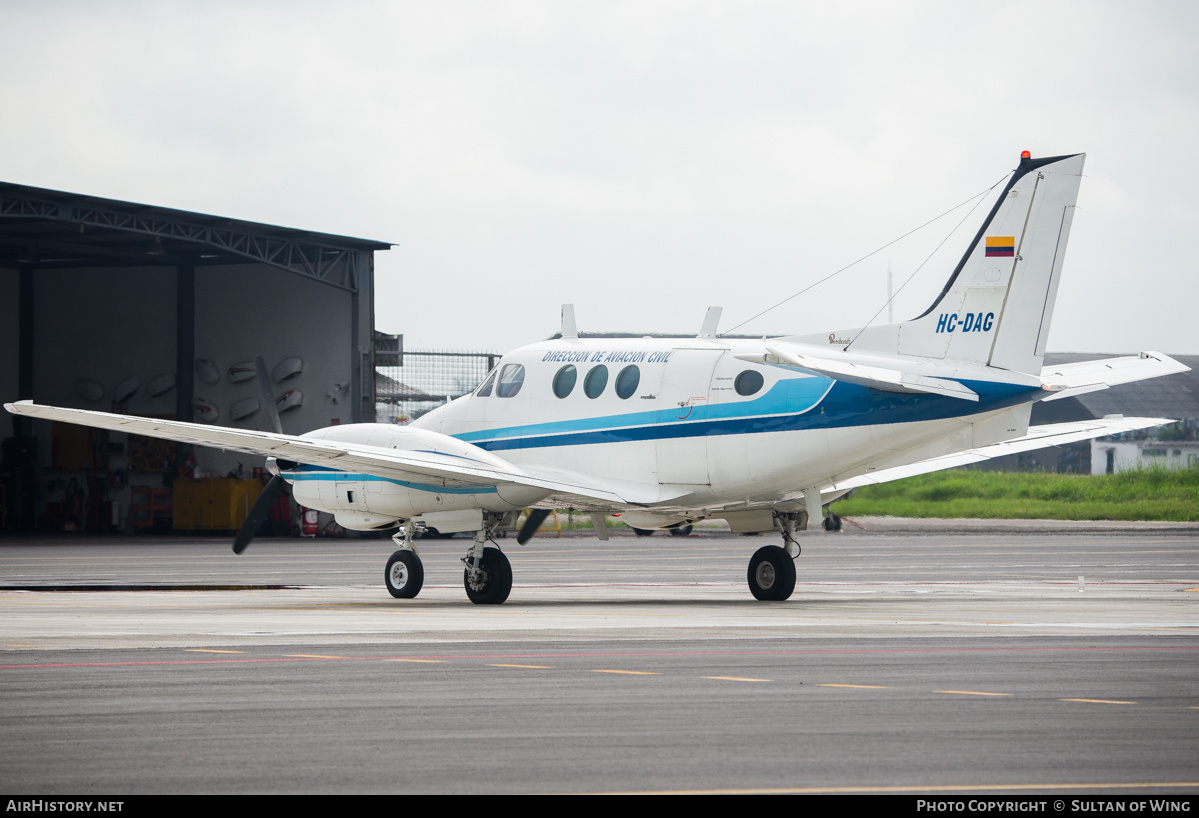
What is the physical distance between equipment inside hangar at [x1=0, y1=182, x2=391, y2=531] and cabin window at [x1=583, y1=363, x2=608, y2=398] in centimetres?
2848

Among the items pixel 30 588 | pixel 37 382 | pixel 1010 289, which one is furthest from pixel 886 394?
pixel 37 382

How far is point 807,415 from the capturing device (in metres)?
18.8

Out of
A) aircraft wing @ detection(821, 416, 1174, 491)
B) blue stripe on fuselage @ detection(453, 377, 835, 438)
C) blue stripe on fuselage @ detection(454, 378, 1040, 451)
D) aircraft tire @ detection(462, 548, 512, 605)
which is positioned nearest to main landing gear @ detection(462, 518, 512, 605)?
aircraft tire @ detection(462, 548, 512, 605)

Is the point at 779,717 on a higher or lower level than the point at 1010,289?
lower

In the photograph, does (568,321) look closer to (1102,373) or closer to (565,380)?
(565,380)

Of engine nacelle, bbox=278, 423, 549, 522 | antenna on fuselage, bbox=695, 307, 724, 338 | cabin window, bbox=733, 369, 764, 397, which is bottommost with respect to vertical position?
engine nacelle, bbox=278, 423, 549, 522

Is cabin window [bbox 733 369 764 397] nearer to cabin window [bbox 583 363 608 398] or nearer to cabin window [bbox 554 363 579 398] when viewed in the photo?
cabin window [bbox 583 363 608 398]

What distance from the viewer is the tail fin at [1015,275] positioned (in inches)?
701

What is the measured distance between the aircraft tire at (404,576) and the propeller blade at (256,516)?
221 cm

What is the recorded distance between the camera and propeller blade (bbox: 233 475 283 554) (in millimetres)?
21453

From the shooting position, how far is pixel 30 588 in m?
24.5

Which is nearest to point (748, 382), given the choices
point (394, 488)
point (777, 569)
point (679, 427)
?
point (679, 427)
